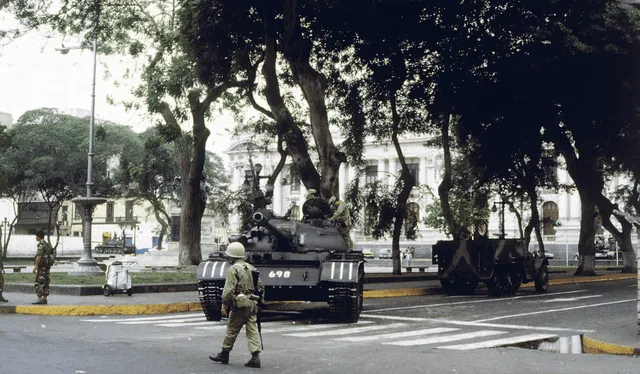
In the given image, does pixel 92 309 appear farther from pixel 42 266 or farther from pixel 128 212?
pixel 128 212

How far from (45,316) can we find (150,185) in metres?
48.0

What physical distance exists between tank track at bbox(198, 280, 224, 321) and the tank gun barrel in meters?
1.48

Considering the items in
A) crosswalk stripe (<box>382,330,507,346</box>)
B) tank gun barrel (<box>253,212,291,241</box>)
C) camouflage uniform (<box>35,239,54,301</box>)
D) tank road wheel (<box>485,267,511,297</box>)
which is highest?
tank gun barrel (<box>253,212,291,241</box>)

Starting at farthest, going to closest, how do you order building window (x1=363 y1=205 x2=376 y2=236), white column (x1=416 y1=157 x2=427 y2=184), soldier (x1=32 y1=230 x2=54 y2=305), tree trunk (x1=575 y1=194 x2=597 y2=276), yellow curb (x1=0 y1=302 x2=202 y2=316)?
white column (x1=416 y1=157 x2=427 y2=184)
tree trunk (x1=575 y1=194 x2=597 y2=276)
building window (x1=363 y1=205 x2=376 y2=236)
soldier (x1=32 y1=230 x2=54 y2=305)
yellow curb (x1=0 y1=302 x2=202 y2=316)

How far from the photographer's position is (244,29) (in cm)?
2441

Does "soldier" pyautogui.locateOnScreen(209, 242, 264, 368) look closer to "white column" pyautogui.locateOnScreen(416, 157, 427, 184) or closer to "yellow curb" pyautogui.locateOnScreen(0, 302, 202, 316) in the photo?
"yellow curb" pyautogui.locateOnScreen(0, 302, 202, 316)

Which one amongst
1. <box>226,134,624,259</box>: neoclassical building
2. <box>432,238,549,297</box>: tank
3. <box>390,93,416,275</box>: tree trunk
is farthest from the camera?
<box>226,134,624,259</box>: neoclassical building

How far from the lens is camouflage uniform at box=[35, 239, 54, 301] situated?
58.5 feet

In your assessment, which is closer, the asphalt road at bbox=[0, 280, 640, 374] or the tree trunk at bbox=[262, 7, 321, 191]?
the asphalt road at bbox=[0, 280, 640, 374]

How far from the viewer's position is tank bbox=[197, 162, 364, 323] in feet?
52.6

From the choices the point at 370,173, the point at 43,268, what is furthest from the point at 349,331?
the point at 370,173

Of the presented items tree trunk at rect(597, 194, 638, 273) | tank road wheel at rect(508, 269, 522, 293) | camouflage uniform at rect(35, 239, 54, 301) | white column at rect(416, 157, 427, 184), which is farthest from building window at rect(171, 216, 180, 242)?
camouflage uniform at rect(35, 239, 54, 301)

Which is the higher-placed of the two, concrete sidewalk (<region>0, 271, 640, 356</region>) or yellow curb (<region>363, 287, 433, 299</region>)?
concrete sidewalk (<region>0, 271, 640, 356</region>)

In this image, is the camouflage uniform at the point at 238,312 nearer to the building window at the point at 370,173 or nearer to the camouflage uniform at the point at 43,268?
the camouflage uniform at the point at 43,268
